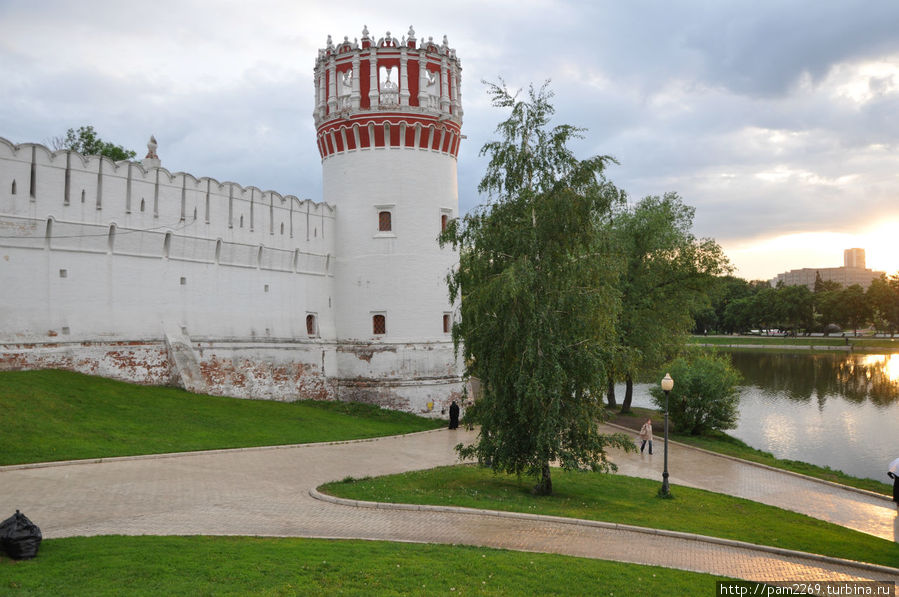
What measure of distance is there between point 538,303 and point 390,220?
16.2 m

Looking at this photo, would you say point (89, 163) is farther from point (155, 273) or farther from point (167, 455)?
point (167, 455)

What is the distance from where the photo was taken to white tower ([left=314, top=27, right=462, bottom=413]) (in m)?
28.4

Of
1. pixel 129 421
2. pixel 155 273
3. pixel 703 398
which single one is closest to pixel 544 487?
pixel 129 421

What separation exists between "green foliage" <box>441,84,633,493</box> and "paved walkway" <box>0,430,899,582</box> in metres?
2.31

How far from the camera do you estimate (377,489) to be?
13.5 m

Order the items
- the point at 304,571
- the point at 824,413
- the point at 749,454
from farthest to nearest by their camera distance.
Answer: the point at 824,413
the point at 749,454
the point at 304,571

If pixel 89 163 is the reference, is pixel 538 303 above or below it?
below

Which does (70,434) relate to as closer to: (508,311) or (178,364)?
(178,364)

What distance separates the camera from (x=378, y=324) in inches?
1136

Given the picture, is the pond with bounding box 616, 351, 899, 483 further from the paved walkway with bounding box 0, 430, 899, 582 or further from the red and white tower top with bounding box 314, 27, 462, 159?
the red and white tower top with bounding box 314, 27, 462, 159

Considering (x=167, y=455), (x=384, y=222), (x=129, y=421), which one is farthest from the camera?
(x=384, y=222)

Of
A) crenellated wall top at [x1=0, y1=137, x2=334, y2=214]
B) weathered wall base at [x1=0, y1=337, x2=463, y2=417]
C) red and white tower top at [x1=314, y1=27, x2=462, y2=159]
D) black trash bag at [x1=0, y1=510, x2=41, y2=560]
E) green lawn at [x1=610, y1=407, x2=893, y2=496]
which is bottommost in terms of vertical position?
green lawn at [x1=610, y1=407, x2=893, y2=496]

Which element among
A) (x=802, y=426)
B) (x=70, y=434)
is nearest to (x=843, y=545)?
(x=70, y=434)

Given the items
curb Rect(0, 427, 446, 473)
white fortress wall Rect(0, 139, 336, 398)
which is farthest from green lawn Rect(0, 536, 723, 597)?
white fortress wall Rect(0, 139, 336, 398)
